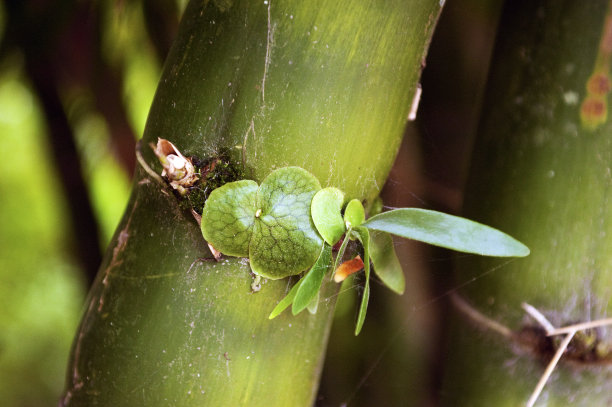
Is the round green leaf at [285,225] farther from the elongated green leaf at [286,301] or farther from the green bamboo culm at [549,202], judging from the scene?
the green bamboo culm at [549,202]

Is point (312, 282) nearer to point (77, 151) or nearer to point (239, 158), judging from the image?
point (239, 158)

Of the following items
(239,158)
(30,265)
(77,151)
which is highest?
(239,158)

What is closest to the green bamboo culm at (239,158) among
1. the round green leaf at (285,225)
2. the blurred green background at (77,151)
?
the round green leaf at (285,225)

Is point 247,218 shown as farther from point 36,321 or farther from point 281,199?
point 36,321

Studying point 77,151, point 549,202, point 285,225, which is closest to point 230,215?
point 285,225

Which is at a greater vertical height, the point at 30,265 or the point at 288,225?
the point at 288,225

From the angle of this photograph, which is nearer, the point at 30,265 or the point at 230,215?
the point at 230,215

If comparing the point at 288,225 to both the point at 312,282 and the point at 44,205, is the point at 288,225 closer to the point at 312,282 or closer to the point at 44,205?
the point at 312,282
